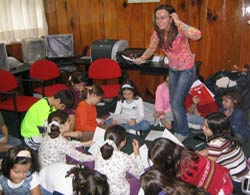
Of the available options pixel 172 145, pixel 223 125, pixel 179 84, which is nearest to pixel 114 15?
pixel 179 84

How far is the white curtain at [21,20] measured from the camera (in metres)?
4.30

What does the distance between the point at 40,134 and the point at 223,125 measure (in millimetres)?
1539

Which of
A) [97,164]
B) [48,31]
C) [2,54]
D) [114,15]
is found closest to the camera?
[97,164]

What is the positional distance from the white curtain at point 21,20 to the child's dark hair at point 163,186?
11.8 ft

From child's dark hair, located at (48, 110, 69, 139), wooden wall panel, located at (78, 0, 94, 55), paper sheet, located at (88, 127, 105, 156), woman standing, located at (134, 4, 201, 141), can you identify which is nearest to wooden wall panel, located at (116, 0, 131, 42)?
wooden wall panel, located at (78, 0, 94, 55)

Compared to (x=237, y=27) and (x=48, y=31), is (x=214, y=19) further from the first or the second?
(x=48, y=31)

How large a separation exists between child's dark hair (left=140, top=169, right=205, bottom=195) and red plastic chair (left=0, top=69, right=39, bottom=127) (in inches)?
84.2

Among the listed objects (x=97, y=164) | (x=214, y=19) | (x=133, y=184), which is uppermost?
(x=214, y=19)

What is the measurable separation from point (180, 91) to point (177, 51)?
0.37 m

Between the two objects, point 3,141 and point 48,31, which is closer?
point 3,141

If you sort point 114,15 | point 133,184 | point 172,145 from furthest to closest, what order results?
point 114,15
point 133,184
point 172,145

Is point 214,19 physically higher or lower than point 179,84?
higher

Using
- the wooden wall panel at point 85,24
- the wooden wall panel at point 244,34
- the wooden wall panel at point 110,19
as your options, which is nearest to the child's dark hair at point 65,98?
the wooden wall panel at point 110,19

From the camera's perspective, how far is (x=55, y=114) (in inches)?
90.3
